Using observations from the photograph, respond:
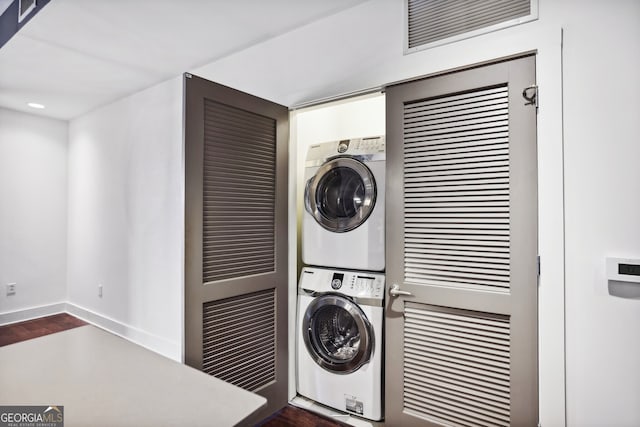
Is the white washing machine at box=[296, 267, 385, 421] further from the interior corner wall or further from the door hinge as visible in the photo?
the door hinge

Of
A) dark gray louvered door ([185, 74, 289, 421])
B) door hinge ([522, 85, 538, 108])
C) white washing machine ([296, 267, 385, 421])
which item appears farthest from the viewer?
white washing machine ([296, 267, 385, 421])

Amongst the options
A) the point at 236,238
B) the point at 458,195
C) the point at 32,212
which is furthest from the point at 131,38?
the point at 32,212

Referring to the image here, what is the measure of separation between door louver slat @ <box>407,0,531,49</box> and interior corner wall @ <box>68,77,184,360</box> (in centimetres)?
197

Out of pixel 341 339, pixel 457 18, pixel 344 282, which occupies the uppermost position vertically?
pixel 457 18

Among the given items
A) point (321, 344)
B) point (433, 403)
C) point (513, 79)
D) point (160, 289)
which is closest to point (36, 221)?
point (160, 289)

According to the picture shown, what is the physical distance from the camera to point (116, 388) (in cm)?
88

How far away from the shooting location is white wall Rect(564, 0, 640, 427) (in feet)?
4.63

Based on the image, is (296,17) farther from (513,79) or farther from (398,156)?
(513,79)

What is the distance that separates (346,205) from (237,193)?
745 mm

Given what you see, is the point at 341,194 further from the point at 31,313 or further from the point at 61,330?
the point at 31,313

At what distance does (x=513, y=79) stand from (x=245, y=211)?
1.53 metres

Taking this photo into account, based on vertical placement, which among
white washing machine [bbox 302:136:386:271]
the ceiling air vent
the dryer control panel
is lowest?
white washing machine [bbox 302:136:386:271]

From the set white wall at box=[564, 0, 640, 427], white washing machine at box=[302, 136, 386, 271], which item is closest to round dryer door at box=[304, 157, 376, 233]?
white washing machine at box=[302, 136, 386, 271]

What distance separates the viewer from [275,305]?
7.85 feet
